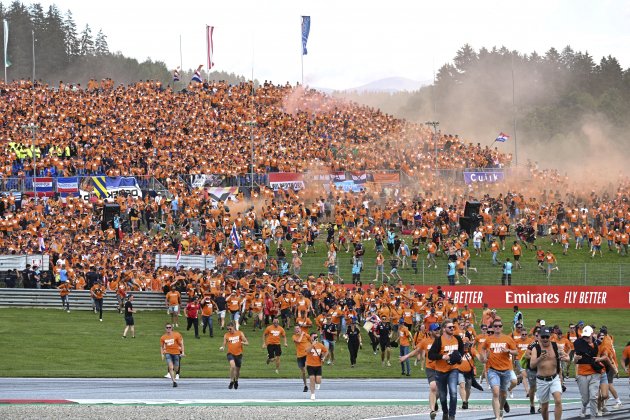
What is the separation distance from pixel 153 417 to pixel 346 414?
3503mm

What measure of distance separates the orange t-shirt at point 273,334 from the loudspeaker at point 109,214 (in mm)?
20175

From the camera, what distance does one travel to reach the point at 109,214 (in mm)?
46250

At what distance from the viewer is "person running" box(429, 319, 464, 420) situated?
17.6 metres

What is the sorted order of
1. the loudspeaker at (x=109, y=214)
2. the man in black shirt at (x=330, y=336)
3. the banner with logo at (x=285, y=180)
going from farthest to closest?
the banner with logo at (x=285, y=180)
the loudspeaker at (x=109, y=214)
the man in black shirt at (x=330, y=336)

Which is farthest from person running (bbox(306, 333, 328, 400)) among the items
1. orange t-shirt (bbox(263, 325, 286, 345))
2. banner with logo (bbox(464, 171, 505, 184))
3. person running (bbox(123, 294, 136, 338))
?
banner with logo (bbox(464, 171, 505, 184))

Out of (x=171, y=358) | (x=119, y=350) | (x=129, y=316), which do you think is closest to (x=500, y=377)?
(x=171, y=358)

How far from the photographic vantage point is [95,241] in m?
43.2

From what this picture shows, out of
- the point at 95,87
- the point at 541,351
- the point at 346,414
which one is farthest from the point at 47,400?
the point at 95,87

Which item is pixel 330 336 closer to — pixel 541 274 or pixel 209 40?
pixel 541 274

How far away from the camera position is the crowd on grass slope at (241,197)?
42.3 metres

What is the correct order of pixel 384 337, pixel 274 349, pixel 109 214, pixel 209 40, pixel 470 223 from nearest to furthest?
pixel 274 349
pixel 384 337
pixel 109 214
pixel 470 223
pixel 209 40

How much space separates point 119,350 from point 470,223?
20.7 m

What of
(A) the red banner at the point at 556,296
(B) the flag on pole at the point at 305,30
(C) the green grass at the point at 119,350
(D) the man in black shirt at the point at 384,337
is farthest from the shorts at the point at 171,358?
(B) the flag on pole at the point at 305,30

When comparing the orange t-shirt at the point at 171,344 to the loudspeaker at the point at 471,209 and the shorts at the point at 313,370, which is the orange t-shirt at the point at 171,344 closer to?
the shorts at the point at 313,370
